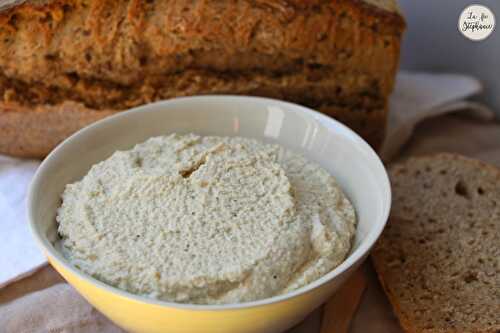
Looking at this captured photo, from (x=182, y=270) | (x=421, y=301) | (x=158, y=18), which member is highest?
(x=158, y=18)

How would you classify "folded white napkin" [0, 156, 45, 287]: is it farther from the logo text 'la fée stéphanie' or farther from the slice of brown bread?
the logo text 'la fée stéphanie'

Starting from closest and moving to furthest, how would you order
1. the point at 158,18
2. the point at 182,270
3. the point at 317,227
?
the point at 182,270
the point at 317,227
the point at 158,18

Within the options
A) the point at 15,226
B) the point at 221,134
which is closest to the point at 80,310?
the point at 15,226

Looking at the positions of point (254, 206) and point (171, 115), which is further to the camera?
point (171, 115)

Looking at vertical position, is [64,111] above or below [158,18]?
below

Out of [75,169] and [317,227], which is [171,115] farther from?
[317,227]

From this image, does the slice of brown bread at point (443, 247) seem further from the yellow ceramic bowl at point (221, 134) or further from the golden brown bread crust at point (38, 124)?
the golden brown bread crust at point (38, 124)

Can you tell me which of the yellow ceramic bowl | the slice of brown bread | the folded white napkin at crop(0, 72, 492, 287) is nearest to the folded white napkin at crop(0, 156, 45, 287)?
the folded white napkin at crop(0, 72, 492, 287)

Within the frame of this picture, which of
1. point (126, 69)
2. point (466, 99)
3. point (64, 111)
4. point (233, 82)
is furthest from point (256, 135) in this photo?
point (466, 99)

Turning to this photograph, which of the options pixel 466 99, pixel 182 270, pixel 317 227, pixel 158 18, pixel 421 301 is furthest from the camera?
pixel 466 99
